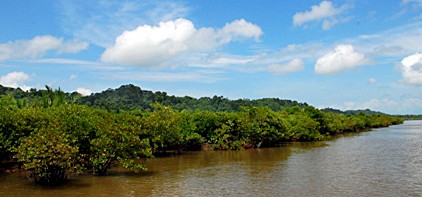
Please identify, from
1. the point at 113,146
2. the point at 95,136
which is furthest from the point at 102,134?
the point at 95,136

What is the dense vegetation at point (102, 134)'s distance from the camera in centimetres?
1622

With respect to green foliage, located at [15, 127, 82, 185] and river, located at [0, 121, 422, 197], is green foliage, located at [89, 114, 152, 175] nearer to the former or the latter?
river, located at [0, 121, 422, 197]

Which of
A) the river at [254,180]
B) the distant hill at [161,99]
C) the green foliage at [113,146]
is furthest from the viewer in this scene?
the distant hill at [161,99]

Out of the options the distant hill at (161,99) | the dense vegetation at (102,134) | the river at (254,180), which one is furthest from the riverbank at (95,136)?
the distant hill at (161,99)

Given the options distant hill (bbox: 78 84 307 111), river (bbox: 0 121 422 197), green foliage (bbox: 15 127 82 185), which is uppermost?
distant hill (bbox: 78 84 307 111)

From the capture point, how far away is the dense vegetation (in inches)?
639

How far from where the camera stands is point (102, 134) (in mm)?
18734

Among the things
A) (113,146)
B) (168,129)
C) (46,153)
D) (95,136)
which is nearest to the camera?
(46,153)

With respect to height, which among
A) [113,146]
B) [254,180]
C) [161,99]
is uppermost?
[161,99]

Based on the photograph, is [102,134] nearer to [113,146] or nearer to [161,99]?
[113,146]

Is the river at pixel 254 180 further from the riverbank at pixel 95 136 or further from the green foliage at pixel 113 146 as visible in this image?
the riverbank at pixel 95 136

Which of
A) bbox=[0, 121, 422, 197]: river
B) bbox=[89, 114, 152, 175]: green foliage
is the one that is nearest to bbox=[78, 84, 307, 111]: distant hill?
bbox=[0, 121, 422, 197]: river

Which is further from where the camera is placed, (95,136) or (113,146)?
(95,136)

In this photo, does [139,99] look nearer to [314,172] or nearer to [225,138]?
[225,138]
